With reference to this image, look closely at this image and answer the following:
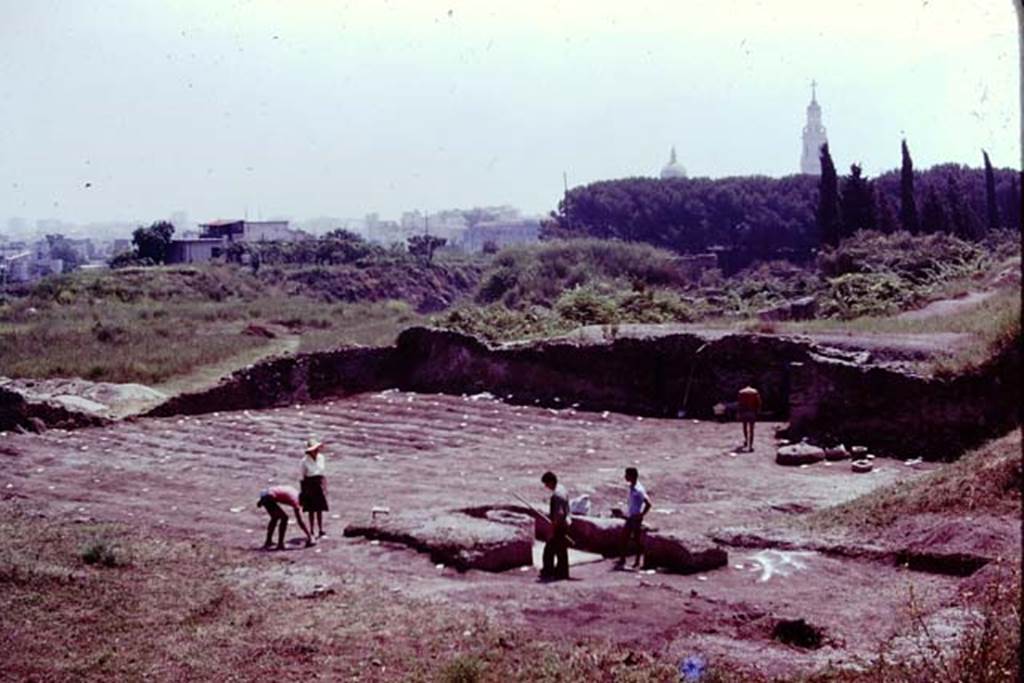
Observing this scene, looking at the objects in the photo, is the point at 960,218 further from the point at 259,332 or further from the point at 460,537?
the point at 460,537

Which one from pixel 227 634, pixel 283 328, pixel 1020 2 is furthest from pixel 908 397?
pixel 283 328

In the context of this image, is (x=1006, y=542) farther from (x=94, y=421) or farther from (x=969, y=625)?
(x=94, y=421)

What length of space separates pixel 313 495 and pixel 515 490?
3.25 m

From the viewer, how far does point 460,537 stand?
1099 cm

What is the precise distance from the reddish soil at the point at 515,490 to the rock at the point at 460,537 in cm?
17

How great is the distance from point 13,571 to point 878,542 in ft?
26.2

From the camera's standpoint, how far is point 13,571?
10023 millimetres

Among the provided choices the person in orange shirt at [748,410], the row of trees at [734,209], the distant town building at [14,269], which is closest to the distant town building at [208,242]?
the distant town building at [14,269]

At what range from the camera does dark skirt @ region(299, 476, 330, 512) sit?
12695 mm

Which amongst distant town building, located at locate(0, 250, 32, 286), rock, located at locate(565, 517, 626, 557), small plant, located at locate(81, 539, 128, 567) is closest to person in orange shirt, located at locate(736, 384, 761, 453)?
rock, located at locate(565, 517, 626, 557)

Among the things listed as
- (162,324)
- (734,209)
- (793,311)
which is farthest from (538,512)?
(734,209)

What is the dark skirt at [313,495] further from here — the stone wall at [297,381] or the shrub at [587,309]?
the shrub at [587,309]

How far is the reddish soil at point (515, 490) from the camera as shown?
28.5 ft

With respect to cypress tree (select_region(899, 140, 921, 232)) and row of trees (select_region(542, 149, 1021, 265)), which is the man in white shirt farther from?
row of trees (select_region(542, 149, 1021, 265))
